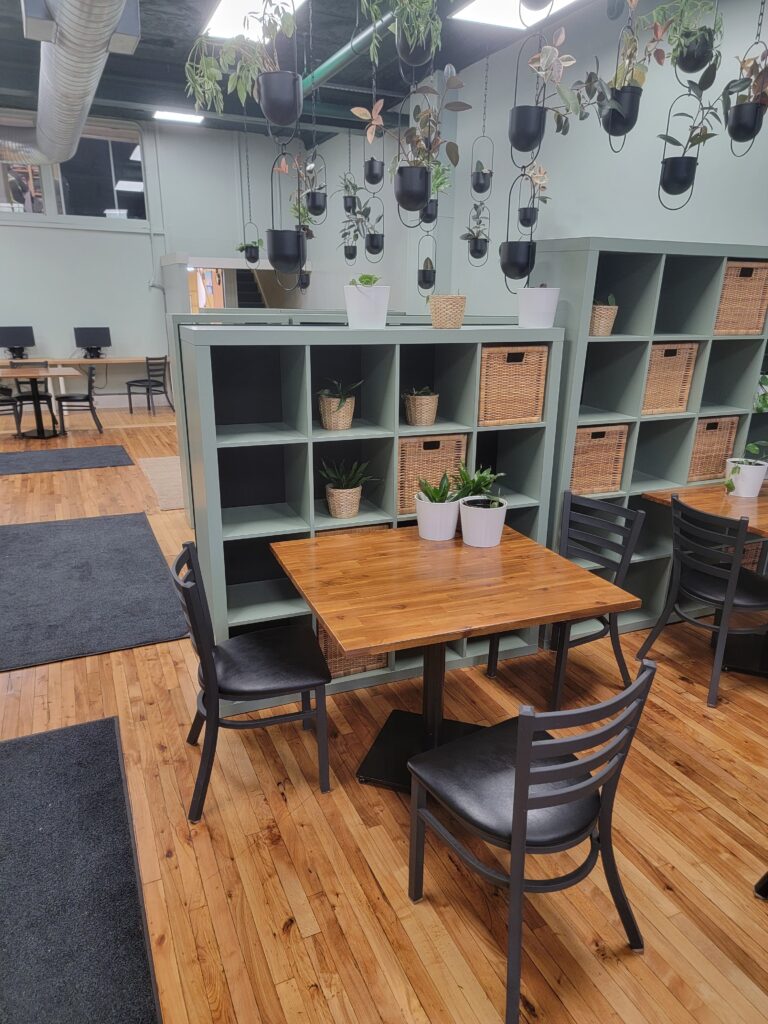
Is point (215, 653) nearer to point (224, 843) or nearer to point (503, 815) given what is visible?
point (224, 843)

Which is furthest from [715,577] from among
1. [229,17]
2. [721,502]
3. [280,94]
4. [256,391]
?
[229,17]

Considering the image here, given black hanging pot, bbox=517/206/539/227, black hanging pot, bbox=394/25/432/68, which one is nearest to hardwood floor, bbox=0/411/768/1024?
black hanging pot, bbox=394/25/432/68

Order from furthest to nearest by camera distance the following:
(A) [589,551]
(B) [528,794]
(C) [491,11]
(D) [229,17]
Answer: (D) [229,17] < (C) [491,11] < (A) [589,551] < (B) [528,794]

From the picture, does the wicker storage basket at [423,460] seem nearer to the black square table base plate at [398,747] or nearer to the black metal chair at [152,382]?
the black square table base plate at [398,747]

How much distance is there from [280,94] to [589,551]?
2.18m

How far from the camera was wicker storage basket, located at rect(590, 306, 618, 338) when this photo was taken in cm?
300

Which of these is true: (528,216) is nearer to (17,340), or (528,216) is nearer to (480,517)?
(480,517)

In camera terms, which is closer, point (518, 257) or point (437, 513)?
point (437, 513)

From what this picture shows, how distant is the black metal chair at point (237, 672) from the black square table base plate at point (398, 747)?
0.19 metres

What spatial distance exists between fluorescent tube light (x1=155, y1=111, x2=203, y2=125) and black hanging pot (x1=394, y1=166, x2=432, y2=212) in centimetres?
762

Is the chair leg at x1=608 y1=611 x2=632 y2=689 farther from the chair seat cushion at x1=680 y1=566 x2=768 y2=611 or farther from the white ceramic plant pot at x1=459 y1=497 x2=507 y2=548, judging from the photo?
the white ceramic plant pot at x1=459 y1=497 x2=507 y2=548

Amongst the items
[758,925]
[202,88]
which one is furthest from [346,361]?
[758,925]

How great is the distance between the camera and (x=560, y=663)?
271cm

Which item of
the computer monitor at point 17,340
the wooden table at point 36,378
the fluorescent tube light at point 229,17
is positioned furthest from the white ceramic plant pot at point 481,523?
the computer monitor at point 17,340
